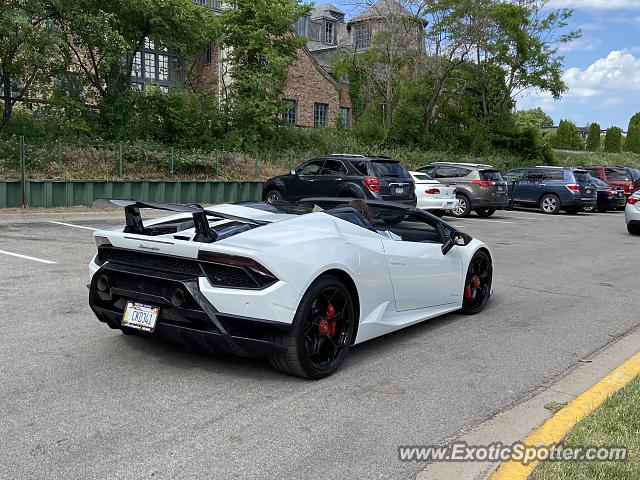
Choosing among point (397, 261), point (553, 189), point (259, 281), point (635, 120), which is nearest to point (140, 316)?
point (259, 281)

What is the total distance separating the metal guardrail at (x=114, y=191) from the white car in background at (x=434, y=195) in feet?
19.6

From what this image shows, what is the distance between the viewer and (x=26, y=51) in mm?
17078

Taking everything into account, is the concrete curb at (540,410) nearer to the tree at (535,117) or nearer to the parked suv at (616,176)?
the parked suv at (616,176)

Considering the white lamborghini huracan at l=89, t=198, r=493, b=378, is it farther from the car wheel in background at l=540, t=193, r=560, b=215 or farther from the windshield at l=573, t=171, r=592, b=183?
the windshield at l=573, t=171, r=592, b=183

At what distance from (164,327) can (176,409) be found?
2.05 ft

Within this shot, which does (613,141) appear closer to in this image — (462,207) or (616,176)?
(616,176)

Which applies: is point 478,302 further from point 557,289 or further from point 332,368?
point 332,368

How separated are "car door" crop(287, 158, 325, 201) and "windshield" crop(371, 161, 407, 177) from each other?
1.61 metres

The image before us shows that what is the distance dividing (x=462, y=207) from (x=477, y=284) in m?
13.7

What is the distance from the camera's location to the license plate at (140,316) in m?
4.37

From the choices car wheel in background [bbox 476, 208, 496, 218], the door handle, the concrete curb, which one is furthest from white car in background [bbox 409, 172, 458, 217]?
the door handle

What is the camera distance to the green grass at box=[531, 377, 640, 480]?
3.16 meters

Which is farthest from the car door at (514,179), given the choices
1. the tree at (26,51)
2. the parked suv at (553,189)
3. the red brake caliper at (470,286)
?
the red brake caliper at (470,286)

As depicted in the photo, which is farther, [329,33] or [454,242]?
[329,33]
